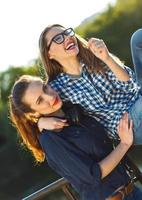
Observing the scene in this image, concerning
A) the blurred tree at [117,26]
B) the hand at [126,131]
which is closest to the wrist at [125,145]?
the hand at [126,131]

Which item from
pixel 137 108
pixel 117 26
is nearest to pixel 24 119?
pixel 137 108

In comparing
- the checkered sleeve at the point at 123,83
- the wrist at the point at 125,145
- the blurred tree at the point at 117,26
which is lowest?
the blurred tree at the point at 117,26

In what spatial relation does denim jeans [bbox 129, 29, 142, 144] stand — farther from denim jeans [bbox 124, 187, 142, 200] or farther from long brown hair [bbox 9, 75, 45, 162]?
long brown hair [bbox 9, 75, 45, 162]

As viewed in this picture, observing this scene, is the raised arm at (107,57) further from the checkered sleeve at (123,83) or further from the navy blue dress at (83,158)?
the navy blue dress at (83,158)

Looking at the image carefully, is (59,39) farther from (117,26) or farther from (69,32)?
(117,26)

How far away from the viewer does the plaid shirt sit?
233 cm

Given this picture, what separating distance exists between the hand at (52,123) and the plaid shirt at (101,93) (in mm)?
208

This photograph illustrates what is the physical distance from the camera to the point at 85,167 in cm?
210

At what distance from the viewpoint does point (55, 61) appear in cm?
241

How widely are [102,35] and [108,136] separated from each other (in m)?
13.1

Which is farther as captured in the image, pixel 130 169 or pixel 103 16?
pixel 103 16

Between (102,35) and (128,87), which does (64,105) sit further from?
(102,35)

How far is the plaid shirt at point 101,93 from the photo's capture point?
2.33 m

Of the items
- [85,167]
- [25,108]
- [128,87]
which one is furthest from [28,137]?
[128,87]
